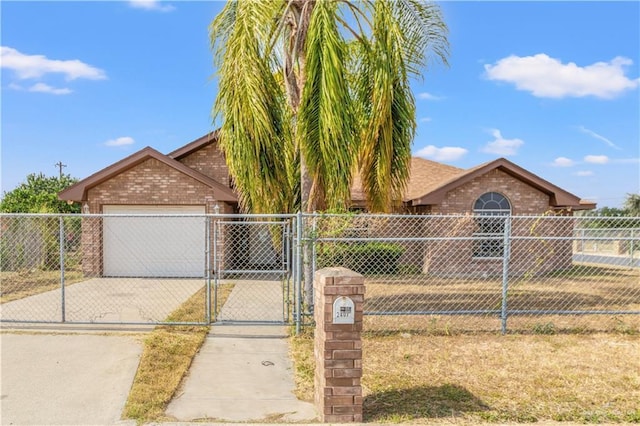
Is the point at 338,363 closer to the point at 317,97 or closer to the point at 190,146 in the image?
the point at 317,97

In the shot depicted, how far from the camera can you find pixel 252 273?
11867mm

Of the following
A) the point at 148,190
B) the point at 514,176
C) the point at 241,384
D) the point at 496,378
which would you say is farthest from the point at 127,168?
the point at 514,176

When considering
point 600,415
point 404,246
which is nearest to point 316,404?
point 600,415

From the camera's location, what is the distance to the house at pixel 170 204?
1359 cm

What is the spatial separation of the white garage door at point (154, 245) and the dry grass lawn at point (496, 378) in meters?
8.21

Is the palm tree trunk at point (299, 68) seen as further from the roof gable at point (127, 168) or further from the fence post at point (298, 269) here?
the roof gable at point (127, 168)

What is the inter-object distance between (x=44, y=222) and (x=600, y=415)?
603 inches

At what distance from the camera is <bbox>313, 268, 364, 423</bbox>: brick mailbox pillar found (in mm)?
3932

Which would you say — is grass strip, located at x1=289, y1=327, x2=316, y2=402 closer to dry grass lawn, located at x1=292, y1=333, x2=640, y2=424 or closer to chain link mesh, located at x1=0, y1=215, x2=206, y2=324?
dry grass lawn, located at x1=292, y1=333, x2=640, y2=424

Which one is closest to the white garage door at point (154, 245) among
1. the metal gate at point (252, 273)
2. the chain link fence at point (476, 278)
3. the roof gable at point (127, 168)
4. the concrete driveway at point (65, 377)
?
the roof gable at point (127, 168)

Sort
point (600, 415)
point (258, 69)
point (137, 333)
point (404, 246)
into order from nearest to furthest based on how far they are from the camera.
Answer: point (600, 415) < point (137, 333) < point (258, 69) < point (404, 246)

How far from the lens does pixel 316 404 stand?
14.0ft

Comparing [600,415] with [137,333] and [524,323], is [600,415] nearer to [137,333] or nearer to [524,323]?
[524,323]

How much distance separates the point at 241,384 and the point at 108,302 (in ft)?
18.9
